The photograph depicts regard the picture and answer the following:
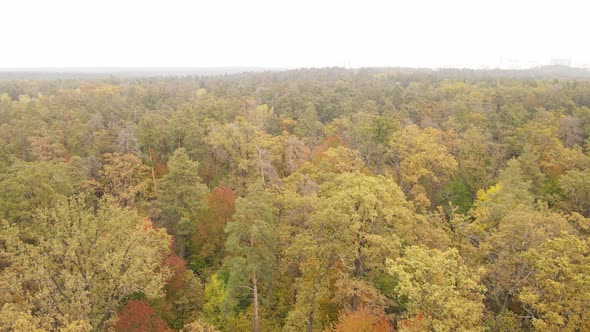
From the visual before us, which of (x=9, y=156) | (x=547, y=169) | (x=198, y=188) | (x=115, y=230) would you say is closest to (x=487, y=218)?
(x=547, y=169)

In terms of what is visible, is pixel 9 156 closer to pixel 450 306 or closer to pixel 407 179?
pixel 407 179

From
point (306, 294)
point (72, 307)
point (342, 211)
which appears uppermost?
point (342, 211)

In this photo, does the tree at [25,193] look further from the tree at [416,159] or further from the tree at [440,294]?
the tree at [416,159]

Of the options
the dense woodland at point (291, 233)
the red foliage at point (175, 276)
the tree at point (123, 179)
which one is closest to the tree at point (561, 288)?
the dense woodland at point (291, 233)

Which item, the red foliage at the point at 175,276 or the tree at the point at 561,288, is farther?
the red foliage at the point at 175,276

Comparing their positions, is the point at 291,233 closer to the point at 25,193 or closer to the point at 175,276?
the point at 175,276

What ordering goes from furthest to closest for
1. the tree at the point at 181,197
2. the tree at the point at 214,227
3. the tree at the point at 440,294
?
the tree at the point at 214,227 < the tree at the point at 181,197 < the tree at the point at 440,294

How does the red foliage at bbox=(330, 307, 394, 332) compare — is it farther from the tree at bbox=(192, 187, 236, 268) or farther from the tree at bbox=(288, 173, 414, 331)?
the tree at bbox=(192, 187, 236, 268)
